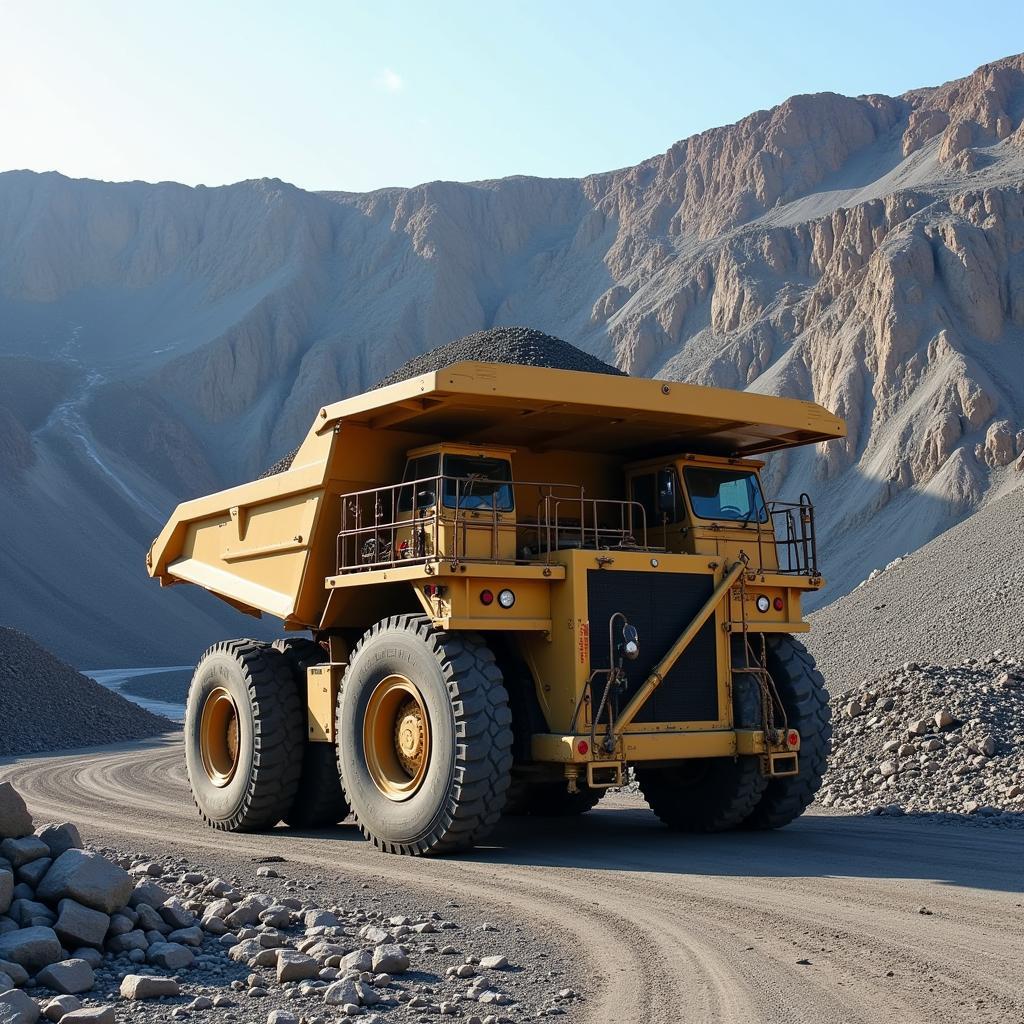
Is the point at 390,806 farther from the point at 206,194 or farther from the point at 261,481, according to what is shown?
the point at 206,194

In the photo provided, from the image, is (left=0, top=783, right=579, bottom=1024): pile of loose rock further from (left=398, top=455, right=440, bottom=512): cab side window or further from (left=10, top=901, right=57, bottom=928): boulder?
(left=398, top=455, right=440, bottom=512): cab side window

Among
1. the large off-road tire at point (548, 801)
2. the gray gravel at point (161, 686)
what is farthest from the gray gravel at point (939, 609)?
the gray gravel at point (161, 686)

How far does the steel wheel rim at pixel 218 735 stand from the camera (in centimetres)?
1283

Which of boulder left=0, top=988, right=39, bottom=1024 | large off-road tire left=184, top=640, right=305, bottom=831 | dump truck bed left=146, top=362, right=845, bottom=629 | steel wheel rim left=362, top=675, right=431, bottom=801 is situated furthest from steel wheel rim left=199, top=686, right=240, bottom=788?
boulder left=0, top=988, right=39, bottom=1024

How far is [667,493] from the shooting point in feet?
38.6

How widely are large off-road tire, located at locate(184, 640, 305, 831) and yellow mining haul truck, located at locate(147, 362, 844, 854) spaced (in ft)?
0.09

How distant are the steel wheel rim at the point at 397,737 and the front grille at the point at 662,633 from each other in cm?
149

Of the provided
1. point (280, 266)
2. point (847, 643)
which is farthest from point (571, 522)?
point (280, 266)

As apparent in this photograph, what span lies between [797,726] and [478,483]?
136 inches

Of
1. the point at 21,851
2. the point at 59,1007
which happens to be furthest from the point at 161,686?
the point at 59,1007

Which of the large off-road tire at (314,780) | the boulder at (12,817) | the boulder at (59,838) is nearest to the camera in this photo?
the boulder at (12,817)

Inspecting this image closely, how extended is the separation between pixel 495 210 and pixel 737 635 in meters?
96.8

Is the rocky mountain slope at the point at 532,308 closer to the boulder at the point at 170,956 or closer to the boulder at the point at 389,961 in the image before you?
the boulder at the point at 389,961

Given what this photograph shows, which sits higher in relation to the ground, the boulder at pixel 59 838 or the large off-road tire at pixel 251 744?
the large off-road tire at pixel 251 744
